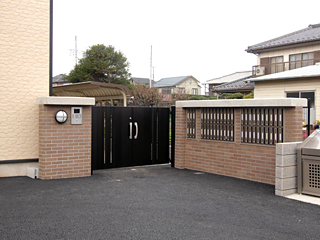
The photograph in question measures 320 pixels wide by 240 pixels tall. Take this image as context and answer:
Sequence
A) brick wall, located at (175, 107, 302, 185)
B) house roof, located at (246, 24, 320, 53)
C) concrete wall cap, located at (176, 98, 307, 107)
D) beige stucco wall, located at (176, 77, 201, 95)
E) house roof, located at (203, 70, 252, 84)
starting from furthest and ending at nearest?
1. beige stucco wall, located at (176, 77, 201, 95)
2. house roof, located at (203, 70, 252, 84)
3. house roof, located at (246, 24, 320, 53)
4. brick wall, located at (175, 107, 302, 185)
5. concrete wall cap, located at (176, 98, 307, 107)

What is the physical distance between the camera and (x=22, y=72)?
26.1 ft

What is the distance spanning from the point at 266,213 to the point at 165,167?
465cm

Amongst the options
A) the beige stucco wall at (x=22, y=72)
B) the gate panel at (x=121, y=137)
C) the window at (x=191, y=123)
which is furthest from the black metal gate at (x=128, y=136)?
the beige stucco wall at (x=22, y=72)

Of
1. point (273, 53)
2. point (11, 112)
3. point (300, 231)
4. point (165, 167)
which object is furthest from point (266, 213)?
point (273, 53)

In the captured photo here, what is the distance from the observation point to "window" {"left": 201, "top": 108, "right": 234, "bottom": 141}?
805cm

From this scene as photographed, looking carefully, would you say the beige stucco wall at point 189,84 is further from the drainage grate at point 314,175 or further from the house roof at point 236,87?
the drainage grate at point 314,175

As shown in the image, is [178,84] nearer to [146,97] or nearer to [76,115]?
[146,97]

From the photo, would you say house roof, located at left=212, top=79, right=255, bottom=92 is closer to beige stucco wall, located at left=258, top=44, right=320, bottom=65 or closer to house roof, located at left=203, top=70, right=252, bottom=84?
beige stucco wall, located at left=258, top=44, right=320, bottom=65

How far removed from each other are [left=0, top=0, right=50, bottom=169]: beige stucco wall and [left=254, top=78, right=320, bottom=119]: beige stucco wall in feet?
46.3

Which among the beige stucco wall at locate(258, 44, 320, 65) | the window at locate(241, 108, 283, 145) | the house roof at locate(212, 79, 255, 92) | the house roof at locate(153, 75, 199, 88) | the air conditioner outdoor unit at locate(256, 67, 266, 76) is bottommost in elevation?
the window at locate(241, 108, 283, 145)

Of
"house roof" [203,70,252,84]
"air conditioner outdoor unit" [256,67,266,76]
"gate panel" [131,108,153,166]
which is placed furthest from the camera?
"house roof" [203,70,252,84]

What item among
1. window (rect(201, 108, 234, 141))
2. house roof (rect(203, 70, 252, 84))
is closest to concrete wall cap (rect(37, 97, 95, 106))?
window (rect(201, 108, 234, 141))

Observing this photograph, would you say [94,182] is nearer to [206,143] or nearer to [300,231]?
[206,143]

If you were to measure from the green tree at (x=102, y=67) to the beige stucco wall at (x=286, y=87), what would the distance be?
25.5m
